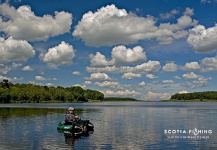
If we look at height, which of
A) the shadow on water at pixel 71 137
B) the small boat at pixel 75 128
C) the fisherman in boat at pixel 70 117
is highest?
the fisherman in boat at pixel 70 117

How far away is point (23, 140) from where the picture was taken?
144 ft

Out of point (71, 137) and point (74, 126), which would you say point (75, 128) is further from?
point (71, 137)

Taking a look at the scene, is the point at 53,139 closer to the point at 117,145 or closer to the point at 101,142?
the point at 101,142

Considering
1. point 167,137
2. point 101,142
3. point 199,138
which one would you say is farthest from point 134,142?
point 199,138

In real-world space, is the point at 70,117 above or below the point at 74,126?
above

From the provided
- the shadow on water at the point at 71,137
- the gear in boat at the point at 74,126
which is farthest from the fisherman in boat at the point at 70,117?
the shadow on water at the point at 71,137

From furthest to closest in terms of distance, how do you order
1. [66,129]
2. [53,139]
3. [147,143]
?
[66,129] → [53,139] → [147,143]

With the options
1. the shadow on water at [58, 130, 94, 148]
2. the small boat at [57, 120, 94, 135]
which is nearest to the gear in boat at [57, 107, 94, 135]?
the small boat at [57, 120, 94, 135]

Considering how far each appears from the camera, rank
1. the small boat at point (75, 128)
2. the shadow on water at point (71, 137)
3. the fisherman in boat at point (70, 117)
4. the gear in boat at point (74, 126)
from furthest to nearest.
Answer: the fisherman in boat at point (70, 117), the gear in boat at point (74, 126), the small boat at point (75, 128), the shadow on water at point (71, 137)

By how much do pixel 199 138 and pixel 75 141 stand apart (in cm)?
1823

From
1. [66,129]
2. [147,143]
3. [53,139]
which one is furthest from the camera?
[66,129]

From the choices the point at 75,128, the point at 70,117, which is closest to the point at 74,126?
the point at 75,128

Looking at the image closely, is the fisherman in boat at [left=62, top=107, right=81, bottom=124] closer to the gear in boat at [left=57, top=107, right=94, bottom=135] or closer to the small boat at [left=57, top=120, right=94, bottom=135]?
the gear in boat at [left=57, top=107, right=94, bottom=135]

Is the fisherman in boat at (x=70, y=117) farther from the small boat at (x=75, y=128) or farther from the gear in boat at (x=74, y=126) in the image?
the small boat at (x=75, y=128)
